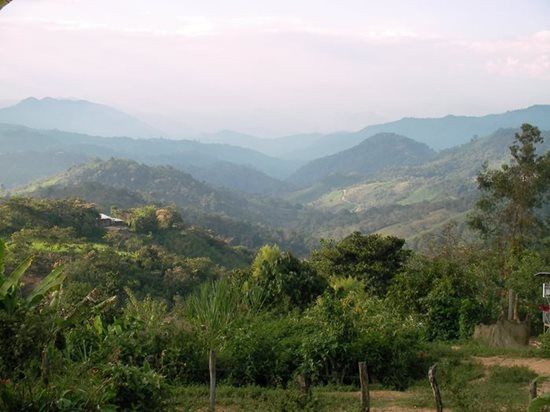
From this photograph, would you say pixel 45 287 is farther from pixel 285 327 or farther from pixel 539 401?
pixel 539 401

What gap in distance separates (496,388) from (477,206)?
54.3 ft

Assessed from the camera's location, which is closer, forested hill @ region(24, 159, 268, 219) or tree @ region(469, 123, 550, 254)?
tree @ region(469, 123, 550, 254)

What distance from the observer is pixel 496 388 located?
760 cm

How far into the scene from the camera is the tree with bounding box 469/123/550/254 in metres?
22.6

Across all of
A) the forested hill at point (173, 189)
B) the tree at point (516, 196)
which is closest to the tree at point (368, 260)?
the tree at point (516, 196)

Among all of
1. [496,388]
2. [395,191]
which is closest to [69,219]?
[496,388]

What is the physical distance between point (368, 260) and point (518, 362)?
9.64 metres

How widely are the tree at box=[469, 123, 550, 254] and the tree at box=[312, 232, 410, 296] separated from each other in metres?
5.77

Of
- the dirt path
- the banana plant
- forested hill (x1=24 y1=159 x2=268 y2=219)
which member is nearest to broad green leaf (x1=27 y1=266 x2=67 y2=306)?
the banana plant

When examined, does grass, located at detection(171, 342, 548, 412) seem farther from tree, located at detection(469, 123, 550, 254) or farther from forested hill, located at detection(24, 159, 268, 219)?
forested hill, located at detection(24, 159, 268, 219)

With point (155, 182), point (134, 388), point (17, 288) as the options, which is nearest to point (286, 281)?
point (17, 288)

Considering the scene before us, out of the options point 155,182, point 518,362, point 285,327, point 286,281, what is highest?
point 155,182

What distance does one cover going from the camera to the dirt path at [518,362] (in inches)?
350

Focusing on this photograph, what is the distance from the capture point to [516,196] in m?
22.6
